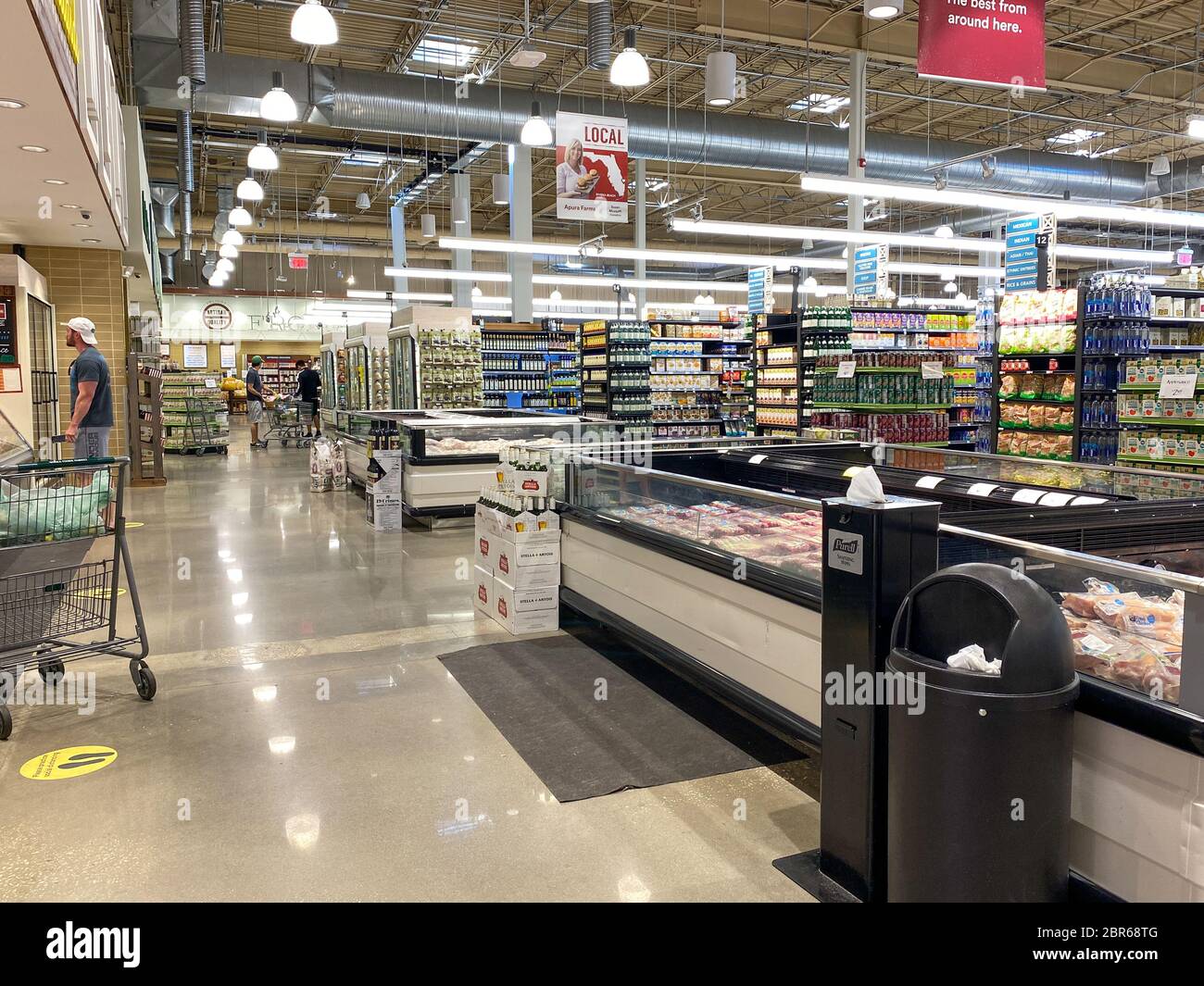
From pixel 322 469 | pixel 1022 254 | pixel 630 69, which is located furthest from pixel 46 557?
pixel 1022 254

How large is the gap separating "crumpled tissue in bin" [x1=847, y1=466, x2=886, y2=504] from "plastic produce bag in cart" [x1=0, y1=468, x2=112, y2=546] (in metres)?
3.37

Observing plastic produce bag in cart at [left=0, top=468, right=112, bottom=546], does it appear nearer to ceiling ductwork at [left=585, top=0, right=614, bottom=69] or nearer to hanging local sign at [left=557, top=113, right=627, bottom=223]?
hanging local sign at [left=557, top=113, right=627, bottom=223]

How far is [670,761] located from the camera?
141 inches

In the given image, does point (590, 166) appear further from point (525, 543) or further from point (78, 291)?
point (78, 291)

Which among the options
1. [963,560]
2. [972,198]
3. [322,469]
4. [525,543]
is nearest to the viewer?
[963,560]

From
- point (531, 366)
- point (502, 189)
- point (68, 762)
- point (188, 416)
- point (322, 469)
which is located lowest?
point (68, 762)

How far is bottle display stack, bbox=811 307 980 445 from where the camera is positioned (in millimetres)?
11977

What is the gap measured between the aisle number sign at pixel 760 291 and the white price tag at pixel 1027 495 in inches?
526

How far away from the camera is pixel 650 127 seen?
48.3 ft

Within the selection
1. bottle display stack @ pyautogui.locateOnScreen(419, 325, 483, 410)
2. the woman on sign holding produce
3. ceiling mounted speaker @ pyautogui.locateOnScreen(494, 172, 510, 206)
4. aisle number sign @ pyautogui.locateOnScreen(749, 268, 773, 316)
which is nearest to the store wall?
bottle display stack @ pyautogui.locateOnScreen(419, 325, 483, 410)

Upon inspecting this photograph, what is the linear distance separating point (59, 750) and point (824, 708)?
310 centimetres

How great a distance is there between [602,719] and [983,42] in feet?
17.6

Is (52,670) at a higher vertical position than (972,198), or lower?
lower
